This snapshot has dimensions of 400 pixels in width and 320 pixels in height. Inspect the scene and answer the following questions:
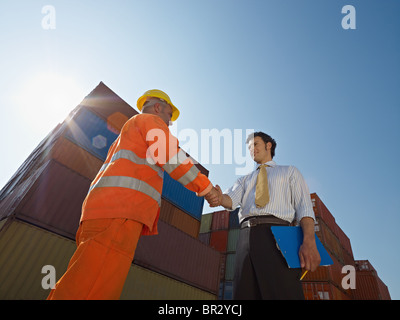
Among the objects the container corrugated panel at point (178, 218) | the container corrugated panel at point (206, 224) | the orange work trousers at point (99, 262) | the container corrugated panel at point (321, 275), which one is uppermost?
the container corrugated panel at point (206, 224)

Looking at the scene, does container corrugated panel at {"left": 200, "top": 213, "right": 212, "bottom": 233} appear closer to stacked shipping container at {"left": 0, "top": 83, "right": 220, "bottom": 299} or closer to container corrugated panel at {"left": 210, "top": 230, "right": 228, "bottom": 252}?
container corrugated panel at {"left": 210, "top": 230, "right": 228, "bottom": 252}

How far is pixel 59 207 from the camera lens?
284 inches

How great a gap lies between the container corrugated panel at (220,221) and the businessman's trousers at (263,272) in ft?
65.9

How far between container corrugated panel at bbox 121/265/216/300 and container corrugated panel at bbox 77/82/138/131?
717 centimetres

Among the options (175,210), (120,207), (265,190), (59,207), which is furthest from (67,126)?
(265,190)

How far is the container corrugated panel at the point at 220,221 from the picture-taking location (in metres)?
21.6

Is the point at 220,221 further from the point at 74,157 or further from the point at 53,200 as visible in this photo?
the point at 53,200

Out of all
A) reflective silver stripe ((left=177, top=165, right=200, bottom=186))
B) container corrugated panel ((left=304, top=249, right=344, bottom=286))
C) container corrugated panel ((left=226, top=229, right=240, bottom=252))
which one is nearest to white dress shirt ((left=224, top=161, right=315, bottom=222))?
reflective silver stripe ((left=177, top=165, right=200, bottom=186))

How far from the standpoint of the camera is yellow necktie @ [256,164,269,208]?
2.23m

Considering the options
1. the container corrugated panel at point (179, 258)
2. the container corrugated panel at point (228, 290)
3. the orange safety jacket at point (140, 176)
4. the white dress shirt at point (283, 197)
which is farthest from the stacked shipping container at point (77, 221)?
the white dress shirt at point (283, 197)

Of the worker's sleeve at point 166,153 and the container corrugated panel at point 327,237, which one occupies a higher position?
the container corrugated panel at point 327,237

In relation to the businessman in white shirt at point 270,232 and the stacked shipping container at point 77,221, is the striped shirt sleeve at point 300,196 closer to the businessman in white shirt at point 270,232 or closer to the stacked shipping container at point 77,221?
the businessman in white shirt at point 270,232

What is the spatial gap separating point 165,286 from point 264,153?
890cm

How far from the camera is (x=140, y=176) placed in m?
2.26
